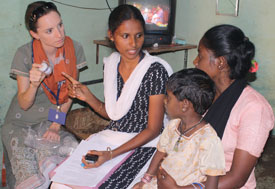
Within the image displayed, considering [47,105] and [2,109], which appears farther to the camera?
[2,109]

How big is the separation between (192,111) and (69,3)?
2203mm

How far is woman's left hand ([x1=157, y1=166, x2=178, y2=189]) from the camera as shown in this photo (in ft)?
5.15

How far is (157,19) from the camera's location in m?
3.66

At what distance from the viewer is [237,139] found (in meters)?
1.58

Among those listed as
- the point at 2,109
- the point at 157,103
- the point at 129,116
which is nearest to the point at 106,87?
the point at 129,116

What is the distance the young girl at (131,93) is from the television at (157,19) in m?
1.48

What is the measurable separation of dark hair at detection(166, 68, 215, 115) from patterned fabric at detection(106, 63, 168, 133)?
0.46m

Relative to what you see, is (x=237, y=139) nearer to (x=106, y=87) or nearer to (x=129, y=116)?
(x=129, y=116)

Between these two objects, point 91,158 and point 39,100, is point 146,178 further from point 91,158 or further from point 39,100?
point 39,100

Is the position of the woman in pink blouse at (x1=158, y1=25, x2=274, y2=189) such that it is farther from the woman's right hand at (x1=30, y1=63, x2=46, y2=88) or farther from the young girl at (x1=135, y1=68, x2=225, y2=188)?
the woman's right hand at (x1=30, y1=63, x2=46, y2=88)

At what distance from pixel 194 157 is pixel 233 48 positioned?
23.2 inches

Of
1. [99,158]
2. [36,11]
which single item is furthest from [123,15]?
[99,158]

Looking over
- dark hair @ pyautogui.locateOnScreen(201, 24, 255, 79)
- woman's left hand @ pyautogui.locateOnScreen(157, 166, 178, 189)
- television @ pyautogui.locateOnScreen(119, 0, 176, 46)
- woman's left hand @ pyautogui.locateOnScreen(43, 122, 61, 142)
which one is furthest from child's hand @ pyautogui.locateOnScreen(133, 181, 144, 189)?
television @ pyautogui.locateOnScreen(119, 0, 176, 46)

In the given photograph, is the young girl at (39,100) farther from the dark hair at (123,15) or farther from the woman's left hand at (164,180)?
the woman's left hand at (164,180)
